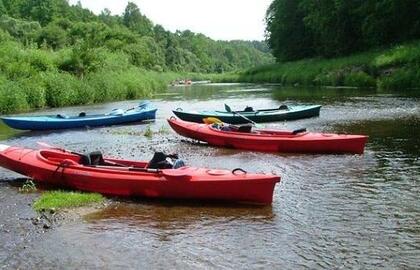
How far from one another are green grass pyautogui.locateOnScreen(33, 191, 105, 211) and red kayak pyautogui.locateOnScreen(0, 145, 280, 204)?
0.80 ft

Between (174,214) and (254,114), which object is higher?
(254,114)

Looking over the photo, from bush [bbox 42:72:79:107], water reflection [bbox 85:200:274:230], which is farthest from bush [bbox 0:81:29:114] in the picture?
water reflection [bbox 85:200:274:230]

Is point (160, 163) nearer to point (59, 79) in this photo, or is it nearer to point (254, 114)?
point (254, 114)

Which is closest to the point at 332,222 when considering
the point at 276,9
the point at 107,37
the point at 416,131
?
the point at 416,131

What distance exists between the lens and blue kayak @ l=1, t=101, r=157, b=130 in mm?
16734

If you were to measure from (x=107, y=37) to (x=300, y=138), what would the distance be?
44621mm

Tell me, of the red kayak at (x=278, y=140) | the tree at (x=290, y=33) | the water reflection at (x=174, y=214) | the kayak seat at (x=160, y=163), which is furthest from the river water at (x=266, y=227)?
the tree at (x=290, y=33)

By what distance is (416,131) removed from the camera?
47.5 feet

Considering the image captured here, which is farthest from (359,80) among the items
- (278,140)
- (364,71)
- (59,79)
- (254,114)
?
(278,140)

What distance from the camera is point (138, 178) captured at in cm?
851

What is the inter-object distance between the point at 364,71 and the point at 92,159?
28.4m

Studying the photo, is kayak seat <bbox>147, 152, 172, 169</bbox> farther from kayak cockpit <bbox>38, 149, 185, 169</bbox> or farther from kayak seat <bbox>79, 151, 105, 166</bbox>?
kayak seat <bbox>79, 151, 105, 166</bbox>

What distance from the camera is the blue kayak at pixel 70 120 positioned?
1673 centimetres

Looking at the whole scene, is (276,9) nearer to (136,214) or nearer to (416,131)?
(416,131)
